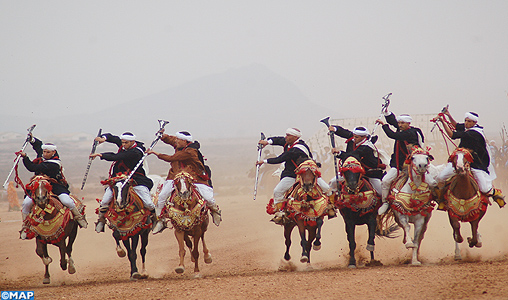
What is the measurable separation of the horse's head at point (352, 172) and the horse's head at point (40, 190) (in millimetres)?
5835

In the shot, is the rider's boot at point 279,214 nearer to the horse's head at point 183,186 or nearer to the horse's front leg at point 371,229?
the horse's front leg at point 371,229

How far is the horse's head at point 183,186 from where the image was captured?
11.7 m

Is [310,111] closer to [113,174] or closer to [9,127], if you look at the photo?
[9,127]

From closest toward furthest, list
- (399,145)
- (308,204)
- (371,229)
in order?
(308,204) < (371,229) < (399,145)

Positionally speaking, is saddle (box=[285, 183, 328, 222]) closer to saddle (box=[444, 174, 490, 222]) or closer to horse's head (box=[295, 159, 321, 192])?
horse's head (box=[295, 159, 321, 192])

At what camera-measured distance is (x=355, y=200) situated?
12320mm

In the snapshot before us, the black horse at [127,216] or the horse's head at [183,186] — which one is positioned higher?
the horse's head at [183,186]

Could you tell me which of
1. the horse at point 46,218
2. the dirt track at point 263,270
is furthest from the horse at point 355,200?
the horse at point 46,218

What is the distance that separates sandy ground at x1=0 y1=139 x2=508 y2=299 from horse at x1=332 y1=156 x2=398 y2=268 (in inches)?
26.4

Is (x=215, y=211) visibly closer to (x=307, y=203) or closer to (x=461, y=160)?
(x=307, y=203)

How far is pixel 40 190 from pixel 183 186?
2764mm

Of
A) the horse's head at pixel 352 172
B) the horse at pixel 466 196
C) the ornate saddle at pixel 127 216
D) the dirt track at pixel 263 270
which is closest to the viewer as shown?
the dirt track at pixel 263 270

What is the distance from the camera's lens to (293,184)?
41.6 ft

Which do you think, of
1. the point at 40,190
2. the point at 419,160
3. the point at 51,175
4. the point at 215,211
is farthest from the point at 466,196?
the point at 51,175
